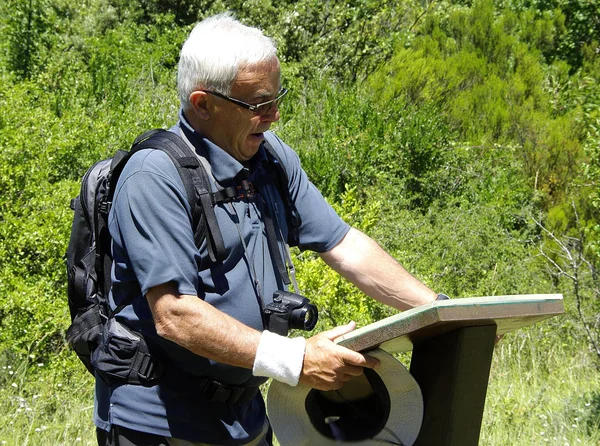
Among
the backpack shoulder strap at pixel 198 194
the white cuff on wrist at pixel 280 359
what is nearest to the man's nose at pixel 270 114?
the backpack shoulder strap at pixel 198 194

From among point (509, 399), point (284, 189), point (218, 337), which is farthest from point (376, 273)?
point (509, 399)

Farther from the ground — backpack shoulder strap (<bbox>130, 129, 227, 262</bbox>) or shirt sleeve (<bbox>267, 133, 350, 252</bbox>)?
backpack shoulder strap (<bbox>130, 129, 227, 262</bbox>)

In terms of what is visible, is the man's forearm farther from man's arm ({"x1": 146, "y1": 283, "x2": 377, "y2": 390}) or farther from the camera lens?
the camera lens

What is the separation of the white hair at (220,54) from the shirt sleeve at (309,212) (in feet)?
1.14

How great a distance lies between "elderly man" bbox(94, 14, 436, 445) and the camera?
1.91 meters

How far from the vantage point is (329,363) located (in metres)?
1.87

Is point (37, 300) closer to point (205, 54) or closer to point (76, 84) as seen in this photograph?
point (205, 54)

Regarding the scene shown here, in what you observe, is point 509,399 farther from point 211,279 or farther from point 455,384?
point 211,279

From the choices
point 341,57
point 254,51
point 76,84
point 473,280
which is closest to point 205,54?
point 254,51

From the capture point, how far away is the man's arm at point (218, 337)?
189cm

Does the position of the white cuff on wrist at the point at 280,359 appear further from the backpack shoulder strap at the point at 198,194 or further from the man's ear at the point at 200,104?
the man's ear at the point at 200,104

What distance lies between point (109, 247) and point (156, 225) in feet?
0.98

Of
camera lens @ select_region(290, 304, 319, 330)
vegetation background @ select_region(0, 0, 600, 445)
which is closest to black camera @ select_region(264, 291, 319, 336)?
camera lens @ select_region(290, 304, 319, 330)

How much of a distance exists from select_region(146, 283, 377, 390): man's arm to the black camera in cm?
19
